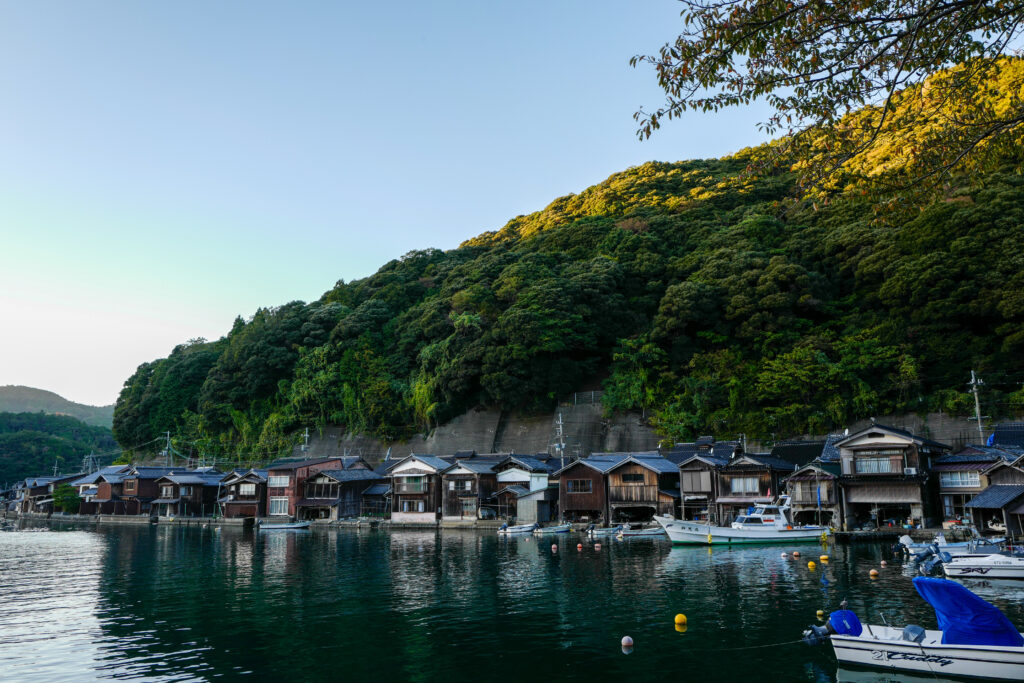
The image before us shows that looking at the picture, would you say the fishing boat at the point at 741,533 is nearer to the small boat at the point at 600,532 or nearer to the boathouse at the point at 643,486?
the small boat at the point at 600,532

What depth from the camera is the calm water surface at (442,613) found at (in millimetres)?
15477

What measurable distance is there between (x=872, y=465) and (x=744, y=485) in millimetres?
8522

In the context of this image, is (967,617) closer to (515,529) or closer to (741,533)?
(741,533)

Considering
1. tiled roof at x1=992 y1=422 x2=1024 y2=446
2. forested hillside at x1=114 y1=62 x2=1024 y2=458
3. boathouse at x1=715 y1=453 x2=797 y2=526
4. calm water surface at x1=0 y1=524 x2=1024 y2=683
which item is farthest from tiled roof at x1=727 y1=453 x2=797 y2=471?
tiled roof at x1=992 y1=422 x2=1024 y2=446

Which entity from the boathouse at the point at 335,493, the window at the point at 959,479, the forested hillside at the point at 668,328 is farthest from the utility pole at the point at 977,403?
the boathouse at the point at 335,493

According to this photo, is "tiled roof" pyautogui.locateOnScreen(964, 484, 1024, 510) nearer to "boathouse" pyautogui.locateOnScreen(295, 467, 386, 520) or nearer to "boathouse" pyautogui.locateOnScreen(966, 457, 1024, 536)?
"boathouse" pyautogui.locateOnScreen(966, 457, 1024, 536)

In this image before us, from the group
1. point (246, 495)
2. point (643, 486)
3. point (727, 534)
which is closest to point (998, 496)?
point (727, 534)

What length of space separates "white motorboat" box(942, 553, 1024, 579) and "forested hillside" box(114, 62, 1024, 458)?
48.7ft

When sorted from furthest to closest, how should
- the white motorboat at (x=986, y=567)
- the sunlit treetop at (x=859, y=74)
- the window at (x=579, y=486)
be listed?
1. the window at (x=579, y=486)
2. the white motorboat at (x=986, y=567)
3. the sunlit treetop at (x=859, y=74)

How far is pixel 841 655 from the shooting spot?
15.1m

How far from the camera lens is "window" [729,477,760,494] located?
4603 cm

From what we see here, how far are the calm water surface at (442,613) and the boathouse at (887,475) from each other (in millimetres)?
7031

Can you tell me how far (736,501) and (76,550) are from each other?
46.0 metres

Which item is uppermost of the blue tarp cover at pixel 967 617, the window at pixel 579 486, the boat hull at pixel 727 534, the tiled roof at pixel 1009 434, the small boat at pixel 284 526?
the tiled roof at pixel 1009 434
